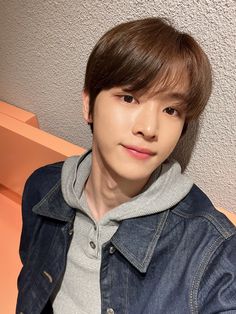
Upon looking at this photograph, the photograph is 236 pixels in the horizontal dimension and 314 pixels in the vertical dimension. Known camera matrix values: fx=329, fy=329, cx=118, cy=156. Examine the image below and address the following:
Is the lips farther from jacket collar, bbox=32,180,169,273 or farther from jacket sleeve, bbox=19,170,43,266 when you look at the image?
jacket sleeve, bbox=19,170,43,266

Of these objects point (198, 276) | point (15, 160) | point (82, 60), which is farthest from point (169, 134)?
point (15, 160)

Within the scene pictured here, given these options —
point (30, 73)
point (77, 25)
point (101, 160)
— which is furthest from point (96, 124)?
point (30, 73)

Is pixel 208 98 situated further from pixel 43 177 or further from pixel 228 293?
pixel 43 177

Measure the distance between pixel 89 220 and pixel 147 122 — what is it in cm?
30

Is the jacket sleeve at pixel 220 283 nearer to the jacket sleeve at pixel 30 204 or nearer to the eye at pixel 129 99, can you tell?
the eye at pixel 129 99

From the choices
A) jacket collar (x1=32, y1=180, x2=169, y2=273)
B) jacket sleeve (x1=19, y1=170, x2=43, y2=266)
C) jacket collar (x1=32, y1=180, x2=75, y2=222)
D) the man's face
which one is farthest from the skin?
jacket sleeve (x1=19, y1=170, x2=43, y2=266)

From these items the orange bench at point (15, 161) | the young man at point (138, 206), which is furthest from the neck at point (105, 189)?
the orange bench at point (15, 161)

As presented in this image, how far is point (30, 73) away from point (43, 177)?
0.37m

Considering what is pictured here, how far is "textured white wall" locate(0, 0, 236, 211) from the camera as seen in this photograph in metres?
0.62

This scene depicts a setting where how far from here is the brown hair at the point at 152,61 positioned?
0.55 m

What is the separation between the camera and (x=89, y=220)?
2.43 ft

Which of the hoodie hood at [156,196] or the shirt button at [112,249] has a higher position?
the hoodie hood at [156,196]

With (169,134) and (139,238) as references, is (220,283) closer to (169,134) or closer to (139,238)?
(139,238)

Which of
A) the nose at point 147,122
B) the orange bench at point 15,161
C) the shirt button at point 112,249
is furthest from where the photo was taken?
the orange bench at point 15,161
